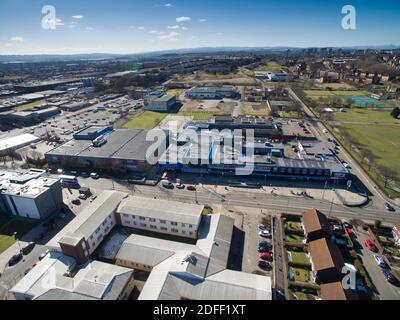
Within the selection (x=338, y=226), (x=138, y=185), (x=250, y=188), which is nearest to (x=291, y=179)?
(x=250, y=188)

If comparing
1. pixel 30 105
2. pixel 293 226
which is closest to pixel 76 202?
pixel 293 226

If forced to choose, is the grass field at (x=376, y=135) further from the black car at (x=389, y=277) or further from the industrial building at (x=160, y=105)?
the industrial building at (x=160, y=105)

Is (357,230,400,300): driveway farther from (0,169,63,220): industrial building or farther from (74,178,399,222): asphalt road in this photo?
(0,169,63,220): industrial building

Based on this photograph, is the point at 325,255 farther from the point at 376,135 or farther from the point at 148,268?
the point at 376,135

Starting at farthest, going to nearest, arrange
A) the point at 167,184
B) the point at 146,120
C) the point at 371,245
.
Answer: the point at 146,120 < the point at 167,184 < the point at 371,245

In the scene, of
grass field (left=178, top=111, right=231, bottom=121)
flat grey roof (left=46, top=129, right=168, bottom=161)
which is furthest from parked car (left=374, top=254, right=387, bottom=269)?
grass field (left=178, top=111, right=231, bottom=121)

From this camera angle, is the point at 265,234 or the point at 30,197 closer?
the point at 265,234

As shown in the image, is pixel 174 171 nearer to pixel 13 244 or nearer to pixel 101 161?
pixel 101 161

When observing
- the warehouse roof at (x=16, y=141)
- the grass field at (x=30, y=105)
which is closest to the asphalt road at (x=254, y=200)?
the warehouse roof at (x=16, y=141)
